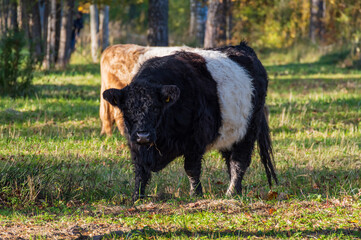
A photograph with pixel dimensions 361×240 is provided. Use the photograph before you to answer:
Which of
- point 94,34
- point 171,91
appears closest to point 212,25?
point 94,34

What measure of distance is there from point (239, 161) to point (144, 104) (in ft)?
6.57

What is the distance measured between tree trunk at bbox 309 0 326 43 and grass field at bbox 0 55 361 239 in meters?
21.1

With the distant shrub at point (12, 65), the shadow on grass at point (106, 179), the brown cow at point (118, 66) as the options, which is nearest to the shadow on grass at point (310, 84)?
the distant shrub at point (12, 65)

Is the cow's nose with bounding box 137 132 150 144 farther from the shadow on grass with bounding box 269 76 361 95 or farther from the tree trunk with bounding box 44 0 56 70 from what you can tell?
the tree trunk with bounding box 44 0 56 70

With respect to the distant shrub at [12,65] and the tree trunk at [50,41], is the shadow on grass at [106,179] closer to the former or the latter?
the distant shrub at [12,65]

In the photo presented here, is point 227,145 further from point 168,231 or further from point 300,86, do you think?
point 300,86

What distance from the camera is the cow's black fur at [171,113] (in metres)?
5.33

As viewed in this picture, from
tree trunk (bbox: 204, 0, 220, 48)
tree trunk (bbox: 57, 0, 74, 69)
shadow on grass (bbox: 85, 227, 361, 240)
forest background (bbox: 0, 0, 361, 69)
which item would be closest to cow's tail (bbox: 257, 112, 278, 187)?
shadow on grass (bbox: 85, 227, 361, 240)

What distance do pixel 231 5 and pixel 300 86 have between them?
36.0 ft

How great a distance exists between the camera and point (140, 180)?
19.2 feet

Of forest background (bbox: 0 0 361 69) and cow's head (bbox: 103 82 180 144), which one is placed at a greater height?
cow's head (bbox: 103 82 180 144)

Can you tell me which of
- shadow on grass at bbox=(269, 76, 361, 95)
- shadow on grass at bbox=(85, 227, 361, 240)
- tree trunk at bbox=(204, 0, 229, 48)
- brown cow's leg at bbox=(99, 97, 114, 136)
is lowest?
shadow on grass at bbox=(269, 76, 361, 95)

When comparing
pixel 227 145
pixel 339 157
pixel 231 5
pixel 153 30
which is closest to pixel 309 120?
pixel 339 157

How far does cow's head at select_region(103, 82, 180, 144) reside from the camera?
17.2 feet
